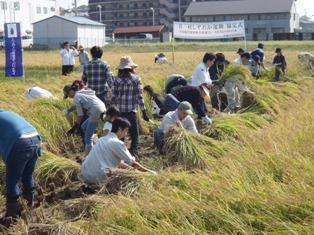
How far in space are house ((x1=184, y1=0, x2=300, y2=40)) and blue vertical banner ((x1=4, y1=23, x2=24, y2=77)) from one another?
59.1 metres

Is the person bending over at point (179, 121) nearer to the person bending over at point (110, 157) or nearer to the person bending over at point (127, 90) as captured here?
the person bending over at point (127, 90)

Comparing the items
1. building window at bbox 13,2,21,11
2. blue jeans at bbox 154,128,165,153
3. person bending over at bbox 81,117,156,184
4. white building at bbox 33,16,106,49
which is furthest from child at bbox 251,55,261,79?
building window at bbox 13,2,21,11

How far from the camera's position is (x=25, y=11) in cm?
7225

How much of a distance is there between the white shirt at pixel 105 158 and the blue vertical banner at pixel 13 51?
30.8ft

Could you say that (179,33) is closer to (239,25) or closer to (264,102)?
(239,25)


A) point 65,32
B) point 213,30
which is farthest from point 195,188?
point 65,32

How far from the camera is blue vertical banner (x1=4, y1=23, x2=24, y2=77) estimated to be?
14.1 meters

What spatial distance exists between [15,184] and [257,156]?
2257mm

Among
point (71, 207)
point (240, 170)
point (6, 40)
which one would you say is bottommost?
point (71, 207)

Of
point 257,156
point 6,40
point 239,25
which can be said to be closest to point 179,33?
point 239,25

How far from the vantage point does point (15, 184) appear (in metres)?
4.82

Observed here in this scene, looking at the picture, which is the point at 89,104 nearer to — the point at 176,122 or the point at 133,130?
the point at 133,130

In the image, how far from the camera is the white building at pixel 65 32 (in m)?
52.7

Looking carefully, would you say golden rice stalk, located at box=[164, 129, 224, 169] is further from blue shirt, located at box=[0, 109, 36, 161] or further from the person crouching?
blue shirt, located at box=[0, 109, 36, 161]
